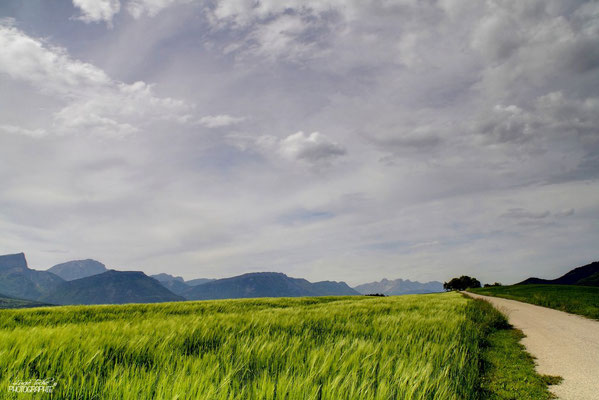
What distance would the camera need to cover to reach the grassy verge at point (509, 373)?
4406mm

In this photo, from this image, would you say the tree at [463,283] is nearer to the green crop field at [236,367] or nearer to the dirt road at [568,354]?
the dirt road at [568,354]

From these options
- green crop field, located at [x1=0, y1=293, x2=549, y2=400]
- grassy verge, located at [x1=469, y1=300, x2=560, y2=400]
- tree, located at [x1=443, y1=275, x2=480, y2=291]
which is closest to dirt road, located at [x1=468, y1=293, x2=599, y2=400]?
grassy verge, located at [x1=469, y1=300, x2=560, y2=400]

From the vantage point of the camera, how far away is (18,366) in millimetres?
3053

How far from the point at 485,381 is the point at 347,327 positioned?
8.32 feet

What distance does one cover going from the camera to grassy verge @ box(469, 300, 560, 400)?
4406mm

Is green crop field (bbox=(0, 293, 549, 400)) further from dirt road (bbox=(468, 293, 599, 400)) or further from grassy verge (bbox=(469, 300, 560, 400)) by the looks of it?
dirt road (bbox=(468, 293, 599, 400))

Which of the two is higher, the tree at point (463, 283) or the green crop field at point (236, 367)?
the green crop field at point (236, 367)

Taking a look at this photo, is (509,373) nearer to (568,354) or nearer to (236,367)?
(568,354)

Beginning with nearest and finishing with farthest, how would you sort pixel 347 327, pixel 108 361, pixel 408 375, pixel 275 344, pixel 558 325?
pixel 408 375 → pixel 108 361 → pixel 275 344 → pixel 347 327 → pixel 558 325

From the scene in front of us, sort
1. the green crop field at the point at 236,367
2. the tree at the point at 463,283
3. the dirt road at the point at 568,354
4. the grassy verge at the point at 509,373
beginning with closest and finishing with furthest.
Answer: the green crop field at the point at 236,367
the grassy verge at the point at 509,373
the dirt road at the point at 568,354
the tree at the point at 463,283

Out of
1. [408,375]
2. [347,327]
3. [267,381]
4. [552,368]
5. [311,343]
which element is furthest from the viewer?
[347,327]

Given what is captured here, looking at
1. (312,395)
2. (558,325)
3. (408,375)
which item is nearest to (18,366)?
(312,395)

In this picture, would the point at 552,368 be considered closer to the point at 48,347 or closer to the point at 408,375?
the point at 408,375

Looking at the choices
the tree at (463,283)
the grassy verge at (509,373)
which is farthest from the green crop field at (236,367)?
the tree at (463,283)
